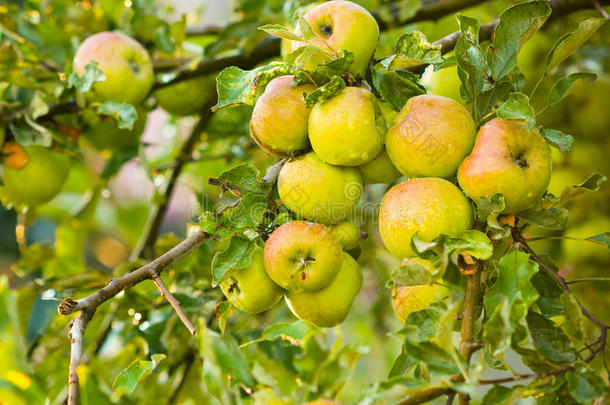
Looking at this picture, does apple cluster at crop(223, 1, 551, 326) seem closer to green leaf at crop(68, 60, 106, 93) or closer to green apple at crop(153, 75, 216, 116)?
green leaf at crop(68, 60, 106, 93)

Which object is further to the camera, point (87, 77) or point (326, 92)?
point (87, 77)

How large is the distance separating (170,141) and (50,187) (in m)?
0.47

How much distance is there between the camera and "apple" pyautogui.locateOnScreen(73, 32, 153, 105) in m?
1.11

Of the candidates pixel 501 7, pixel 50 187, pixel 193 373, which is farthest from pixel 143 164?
pixel 501 7

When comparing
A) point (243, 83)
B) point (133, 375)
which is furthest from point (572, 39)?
point (133, 375)

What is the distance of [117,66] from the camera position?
3.64 ft

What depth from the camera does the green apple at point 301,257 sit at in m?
0.70

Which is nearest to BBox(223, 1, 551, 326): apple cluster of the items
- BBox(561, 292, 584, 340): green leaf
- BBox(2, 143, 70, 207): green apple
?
BBox(561, 292, 584, 340): green leaf

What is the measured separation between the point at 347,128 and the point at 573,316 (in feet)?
1.00

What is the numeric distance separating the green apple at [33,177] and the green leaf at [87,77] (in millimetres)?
213

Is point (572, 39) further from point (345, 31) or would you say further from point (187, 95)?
point (187, 95)

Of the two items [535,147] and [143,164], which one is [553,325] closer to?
[535,147]

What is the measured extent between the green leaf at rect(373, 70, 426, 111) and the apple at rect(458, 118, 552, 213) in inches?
4.1

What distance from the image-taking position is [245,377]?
0.61m
